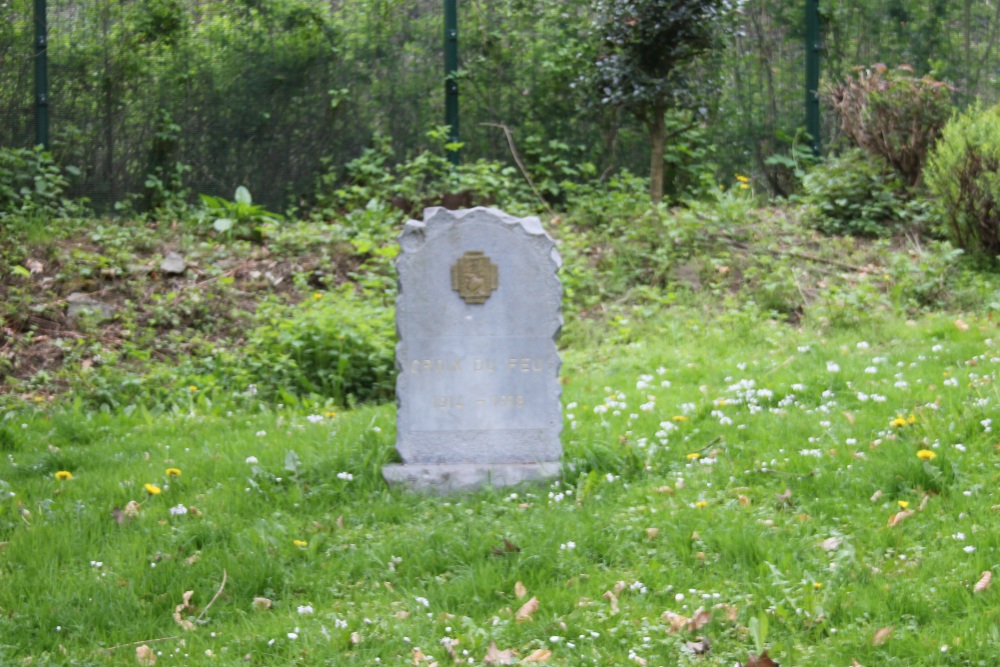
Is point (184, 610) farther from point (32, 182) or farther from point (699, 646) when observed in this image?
point (32, 182)

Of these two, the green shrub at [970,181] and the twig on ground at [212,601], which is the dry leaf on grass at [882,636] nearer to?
the twig on ground at [212,601]

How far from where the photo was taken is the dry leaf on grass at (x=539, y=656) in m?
3.72

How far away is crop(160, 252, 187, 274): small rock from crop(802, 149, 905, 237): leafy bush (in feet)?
19.9

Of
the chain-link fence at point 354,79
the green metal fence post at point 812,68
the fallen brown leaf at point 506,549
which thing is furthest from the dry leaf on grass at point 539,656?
the green metal fence post at point 812,68

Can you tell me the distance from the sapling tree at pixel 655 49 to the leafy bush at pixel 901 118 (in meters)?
1.69

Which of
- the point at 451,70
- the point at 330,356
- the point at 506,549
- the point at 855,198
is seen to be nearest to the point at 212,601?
the point at 506,549

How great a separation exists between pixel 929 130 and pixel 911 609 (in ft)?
27.4

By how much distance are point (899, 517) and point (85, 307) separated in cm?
668

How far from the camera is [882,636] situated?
3.69 m

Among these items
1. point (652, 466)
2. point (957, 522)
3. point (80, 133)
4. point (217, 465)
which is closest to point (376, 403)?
point (217, 465)

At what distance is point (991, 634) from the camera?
365 cm

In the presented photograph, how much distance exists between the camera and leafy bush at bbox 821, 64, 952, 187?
36.7 ft

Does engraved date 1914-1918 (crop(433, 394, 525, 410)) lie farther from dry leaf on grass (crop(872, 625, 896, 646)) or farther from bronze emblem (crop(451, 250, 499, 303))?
dry leaf on grass (crop(872, 625, 896, 646))

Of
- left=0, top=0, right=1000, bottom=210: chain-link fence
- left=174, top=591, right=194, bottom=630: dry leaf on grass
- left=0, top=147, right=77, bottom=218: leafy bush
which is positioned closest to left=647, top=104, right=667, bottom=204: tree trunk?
left=0, top=0, right=1000, bottom=210: chain-link fence
